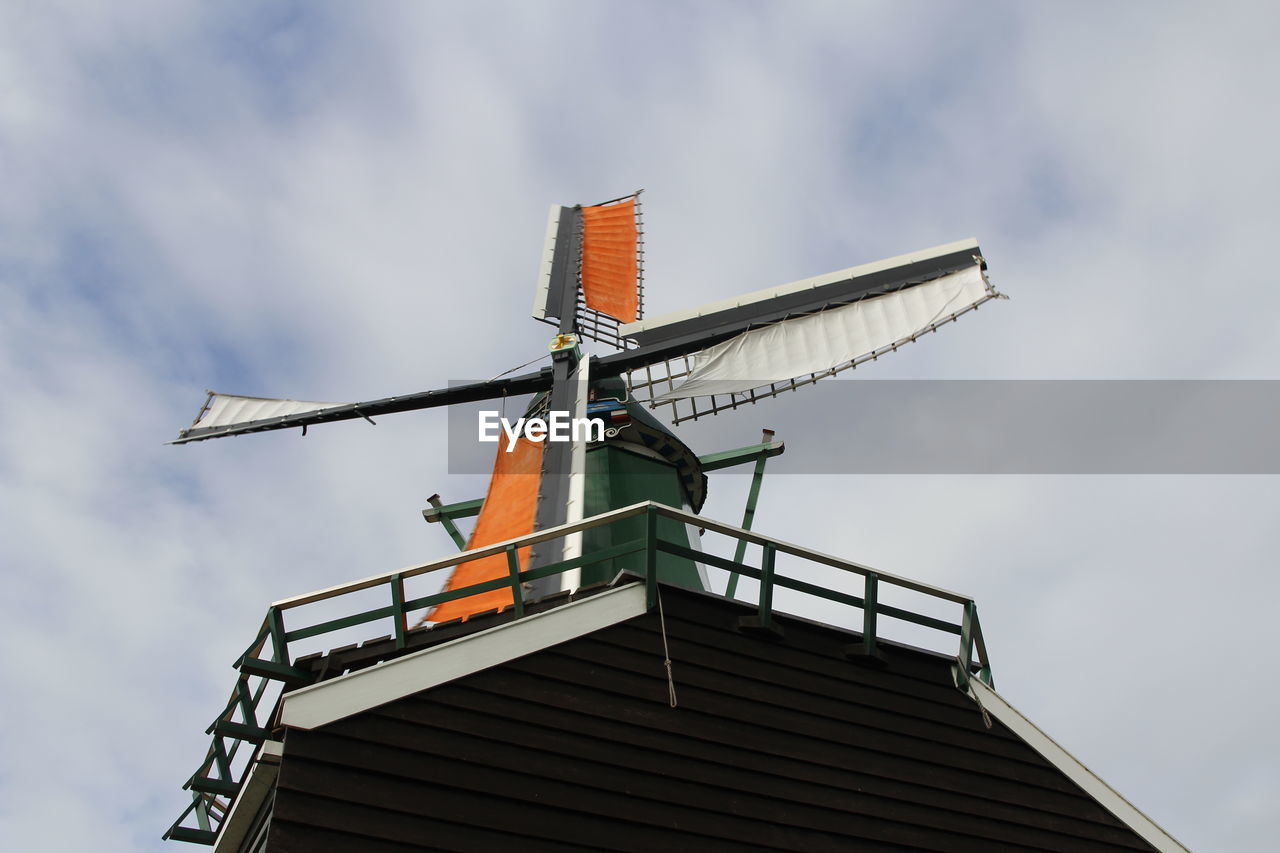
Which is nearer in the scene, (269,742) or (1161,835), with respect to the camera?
(269,742)

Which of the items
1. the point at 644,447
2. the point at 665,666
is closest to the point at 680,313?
the point at 644,447

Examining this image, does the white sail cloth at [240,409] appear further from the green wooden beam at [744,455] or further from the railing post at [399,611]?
the railing post at [399,611]

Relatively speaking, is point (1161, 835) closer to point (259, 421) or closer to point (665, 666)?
point (665, 666)

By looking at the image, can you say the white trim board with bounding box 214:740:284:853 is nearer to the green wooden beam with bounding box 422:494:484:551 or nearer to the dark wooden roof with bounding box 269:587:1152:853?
the dark wooden roof with bounding box 269:587:1152:853

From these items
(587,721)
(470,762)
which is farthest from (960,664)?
(470,762)

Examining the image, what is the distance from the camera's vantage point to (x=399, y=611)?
6.74 metres

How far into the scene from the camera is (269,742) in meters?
6.11

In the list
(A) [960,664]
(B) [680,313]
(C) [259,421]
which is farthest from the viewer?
(C) [259,421]

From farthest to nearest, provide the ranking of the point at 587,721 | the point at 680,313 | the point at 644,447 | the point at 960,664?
1. the point at 680,313
2. the point at 644,447
3. the point at 960,664
4. the point at 587,721

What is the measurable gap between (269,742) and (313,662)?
650mm

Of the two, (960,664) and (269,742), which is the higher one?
(960,664)

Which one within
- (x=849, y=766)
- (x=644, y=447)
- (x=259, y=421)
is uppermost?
(x=259, y=421)

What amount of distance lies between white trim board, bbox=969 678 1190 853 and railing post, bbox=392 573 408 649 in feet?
14.4

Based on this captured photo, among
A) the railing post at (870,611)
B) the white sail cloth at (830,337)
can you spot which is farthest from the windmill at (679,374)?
the railing post at (870,611)
